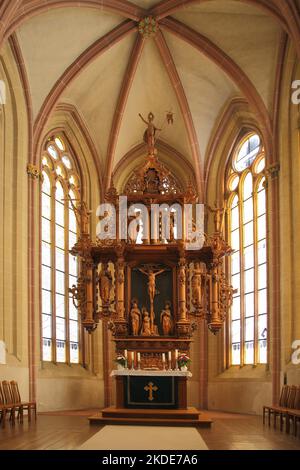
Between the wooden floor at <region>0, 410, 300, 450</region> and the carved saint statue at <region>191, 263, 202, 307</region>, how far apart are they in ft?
9.63

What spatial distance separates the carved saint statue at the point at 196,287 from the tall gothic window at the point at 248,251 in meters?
3.52

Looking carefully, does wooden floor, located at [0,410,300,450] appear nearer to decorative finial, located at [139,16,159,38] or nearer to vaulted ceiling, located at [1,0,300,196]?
vaulted ceiling, located at [1,0,300,196]

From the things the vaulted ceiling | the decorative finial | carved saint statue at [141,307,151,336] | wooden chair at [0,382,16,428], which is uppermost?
the decorative finial

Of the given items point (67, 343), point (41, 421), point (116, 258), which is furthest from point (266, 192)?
point (41, 421)

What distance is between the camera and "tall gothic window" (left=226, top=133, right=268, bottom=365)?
2138 cm

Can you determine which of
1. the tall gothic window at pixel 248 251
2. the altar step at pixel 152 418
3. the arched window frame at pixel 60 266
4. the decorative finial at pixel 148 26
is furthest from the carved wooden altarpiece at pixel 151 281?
the decorative finial at pixel 148 26

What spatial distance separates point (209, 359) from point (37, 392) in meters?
6.12

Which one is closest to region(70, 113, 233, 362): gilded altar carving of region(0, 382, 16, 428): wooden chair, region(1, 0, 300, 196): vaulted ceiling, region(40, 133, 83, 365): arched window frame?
region(0, 382, 16, 428): wooden chair

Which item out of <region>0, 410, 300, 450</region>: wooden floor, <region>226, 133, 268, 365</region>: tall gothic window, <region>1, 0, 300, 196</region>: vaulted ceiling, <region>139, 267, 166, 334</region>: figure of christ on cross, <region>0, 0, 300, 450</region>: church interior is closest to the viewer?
<region>0, 410, 300, 450</region>: wooden floor

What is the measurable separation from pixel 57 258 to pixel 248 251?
593cm

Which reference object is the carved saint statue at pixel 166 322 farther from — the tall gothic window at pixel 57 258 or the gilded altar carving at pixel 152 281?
the tall gothic window at pixel 57 258

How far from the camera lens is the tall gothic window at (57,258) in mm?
21734

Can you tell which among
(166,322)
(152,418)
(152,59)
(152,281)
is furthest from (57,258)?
(152,418)

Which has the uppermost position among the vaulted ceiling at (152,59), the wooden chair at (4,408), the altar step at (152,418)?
the vaulted ceiling at (152,59)
